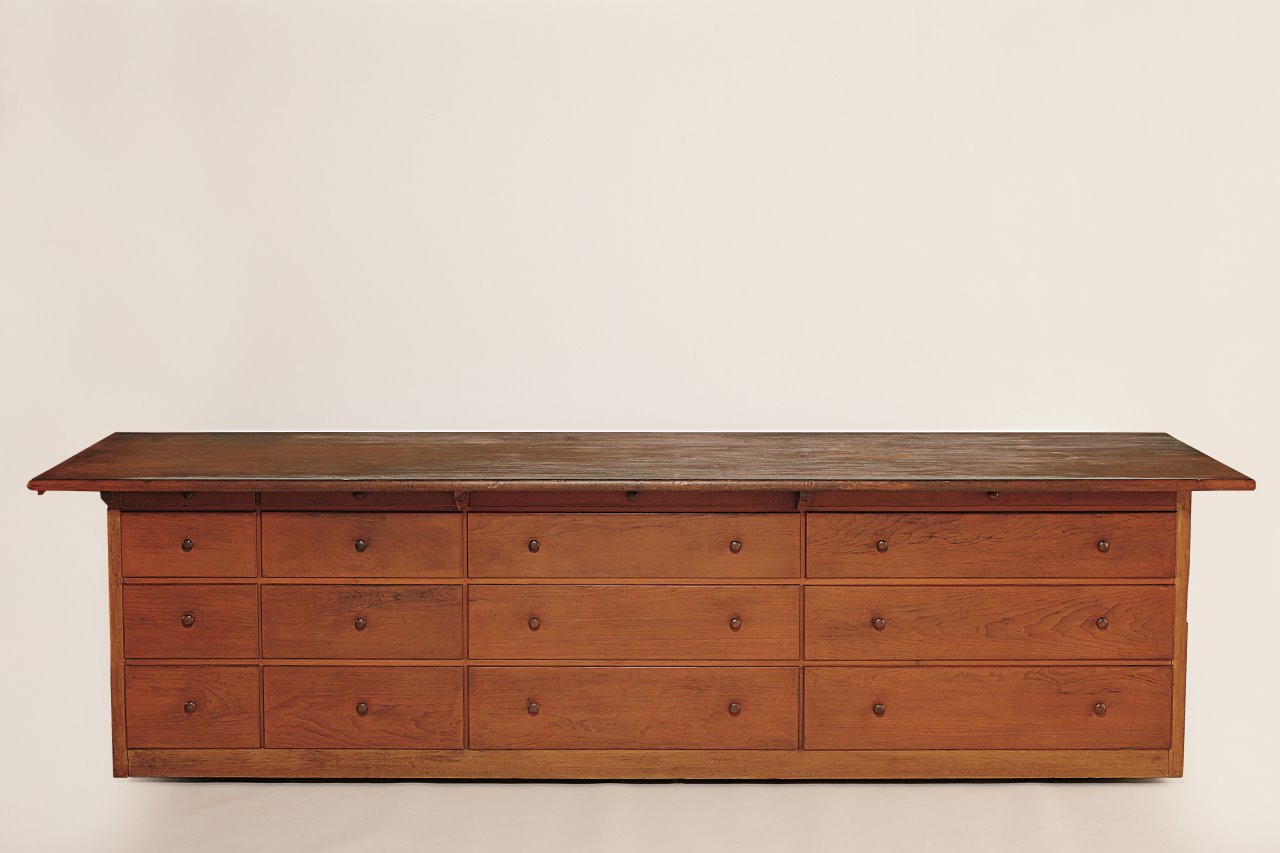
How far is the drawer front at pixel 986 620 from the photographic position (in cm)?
450

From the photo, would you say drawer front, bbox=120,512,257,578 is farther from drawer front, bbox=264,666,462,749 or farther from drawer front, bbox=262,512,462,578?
drawer front, bbox=264,666,462,749

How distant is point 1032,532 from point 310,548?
1.92 metres

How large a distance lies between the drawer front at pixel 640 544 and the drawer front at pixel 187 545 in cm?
62

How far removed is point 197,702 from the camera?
15.0ft

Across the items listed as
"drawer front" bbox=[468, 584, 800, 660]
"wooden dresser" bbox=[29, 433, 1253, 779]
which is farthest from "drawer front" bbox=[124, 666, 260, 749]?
"drawer front" bbox=[468, 584, 800, 660]

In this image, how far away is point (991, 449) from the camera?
15.8 feet

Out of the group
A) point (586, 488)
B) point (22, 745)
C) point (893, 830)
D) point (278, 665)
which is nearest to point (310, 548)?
point (278, 665)

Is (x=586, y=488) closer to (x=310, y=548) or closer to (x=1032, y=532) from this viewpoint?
(x=310, y=548)

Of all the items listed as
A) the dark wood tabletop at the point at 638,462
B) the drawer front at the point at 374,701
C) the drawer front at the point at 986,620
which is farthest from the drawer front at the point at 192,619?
the drawer front at the point at 986,620

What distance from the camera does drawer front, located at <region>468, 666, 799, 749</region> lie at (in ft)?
14.8

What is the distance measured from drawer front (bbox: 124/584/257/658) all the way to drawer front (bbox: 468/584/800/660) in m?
0.61

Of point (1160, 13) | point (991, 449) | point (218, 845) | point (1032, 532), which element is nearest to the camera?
point (218, 845)

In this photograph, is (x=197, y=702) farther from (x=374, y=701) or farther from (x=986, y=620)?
(x=986, y=620)

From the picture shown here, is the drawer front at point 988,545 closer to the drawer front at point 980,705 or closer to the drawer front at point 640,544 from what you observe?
the drawer front at point 640,544
